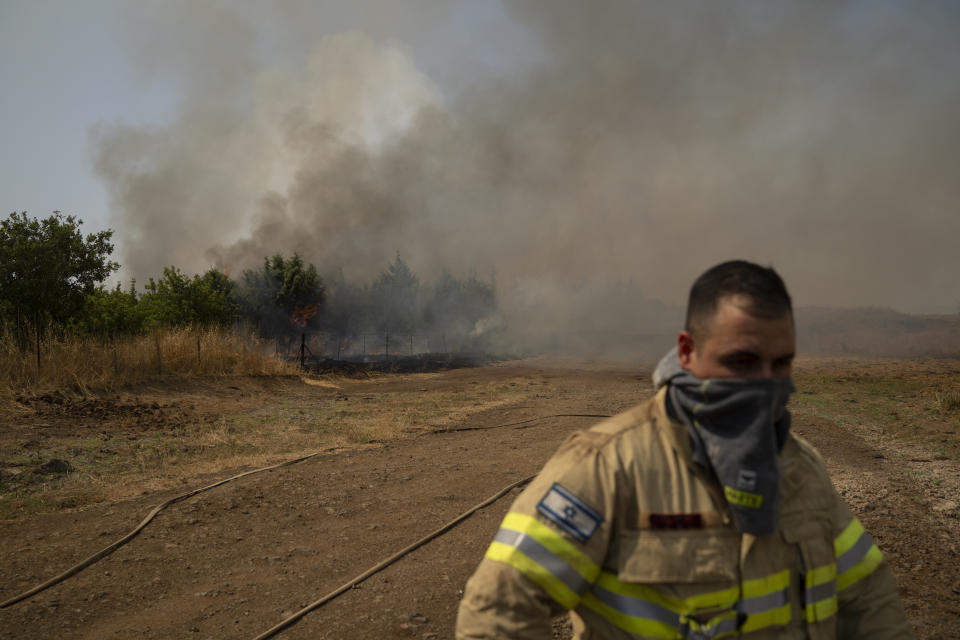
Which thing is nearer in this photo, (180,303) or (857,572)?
(857,572)

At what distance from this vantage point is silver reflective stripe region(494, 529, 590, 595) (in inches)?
55.2

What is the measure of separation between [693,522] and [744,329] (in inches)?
19.4

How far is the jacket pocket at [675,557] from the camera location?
1.42 meters

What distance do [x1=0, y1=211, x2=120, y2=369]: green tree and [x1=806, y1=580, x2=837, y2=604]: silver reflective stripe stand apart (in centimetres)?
1417

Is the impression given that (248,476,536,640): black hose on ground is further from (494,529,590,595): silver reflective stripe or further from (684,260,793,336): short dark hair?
(684,260,793,336): short dark hair

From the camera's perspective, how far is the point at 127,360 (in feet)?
46.9

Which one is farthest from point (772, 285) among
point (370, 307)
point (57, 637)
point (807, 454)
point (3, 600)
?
point (370, 307)

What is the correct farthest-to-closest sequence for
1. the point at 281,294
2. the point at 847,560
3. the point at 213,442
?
the point at 281,294 → the point at 213,442 → the point at 847,560

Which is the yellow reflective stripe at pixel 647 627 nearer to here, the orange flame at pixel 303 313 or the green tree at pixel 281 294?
the orange flame at pixel 303 313

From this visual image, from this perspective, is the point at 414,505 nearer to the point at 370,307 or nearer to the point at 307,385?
the point at 307,385

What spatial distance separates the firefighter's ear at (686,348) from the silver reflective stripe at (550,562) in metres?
0.61

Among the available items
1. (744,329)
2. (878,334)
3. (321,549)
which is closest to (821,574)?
(744,329)

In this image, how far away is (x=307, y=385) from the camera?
19.7 m

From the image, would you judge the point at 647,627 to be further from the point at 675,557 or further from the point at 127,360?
the point at 127,360
